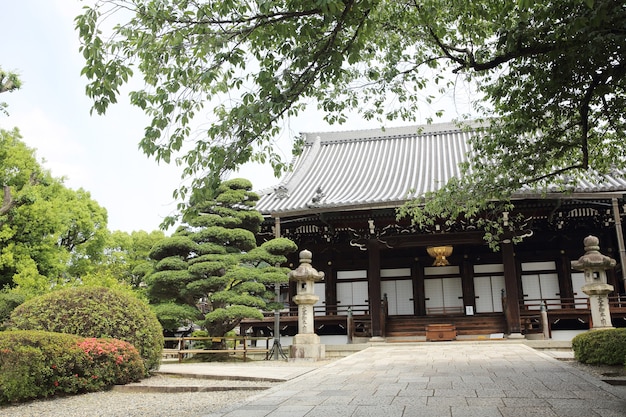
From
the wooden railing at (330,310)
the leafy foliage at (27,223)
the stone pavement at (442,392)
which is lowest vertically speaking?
the stone pavement at (442,392)

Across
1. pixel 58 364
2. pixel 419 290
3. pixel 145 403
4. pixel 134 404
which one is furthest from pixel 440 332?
pixel 58 364

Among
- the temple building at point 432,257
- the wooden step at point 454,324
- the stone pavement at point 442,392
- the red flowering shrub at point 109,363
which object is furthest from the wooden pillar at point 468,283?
the red flowering shrub at point 109,363

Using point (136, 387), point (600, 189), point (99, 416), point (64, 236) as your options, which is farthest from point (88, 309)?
point (64, 236)

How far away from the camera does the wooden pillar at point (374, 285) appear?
15898 mm

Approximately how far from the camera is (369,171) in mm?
20672

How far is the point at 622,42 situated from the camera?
519 cm

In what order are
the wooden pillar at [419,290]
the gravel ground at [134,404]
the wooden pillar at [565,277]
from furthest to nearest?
the wooden pillar at [419,290] → the wooden pillar at [565,277] → the gravel ground at [134,404]

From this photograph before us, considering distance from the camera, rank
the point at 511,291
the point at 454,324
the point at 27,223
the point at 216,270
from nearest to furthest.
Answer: the point at 216,270, the point at 511,291, the point at 454,324, the point at 27,223

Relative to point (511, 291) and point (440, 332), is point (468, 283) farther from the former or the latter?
point (440, 332)

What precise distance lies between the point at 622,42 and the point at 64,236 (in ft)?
78.3

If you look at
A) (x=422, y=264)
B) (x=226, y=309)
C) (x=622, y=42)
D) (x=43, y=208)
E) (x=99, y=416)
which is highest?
(x=43, y=208)

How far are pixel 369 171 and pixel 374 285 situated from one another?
600 centimetres

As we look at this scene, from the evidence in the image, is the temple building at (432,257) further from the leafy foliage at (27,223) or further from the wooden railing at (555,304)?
the leafy foliage at (27,223)

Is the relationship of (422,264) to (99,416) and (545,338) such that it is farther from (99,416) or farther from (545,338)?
(99,416)
